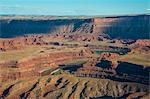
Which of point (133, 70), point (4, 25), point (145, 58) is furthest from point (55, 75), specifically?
point (4, 25)

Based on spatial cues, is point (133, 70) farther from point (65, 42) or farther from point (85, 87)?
point (65, 42)

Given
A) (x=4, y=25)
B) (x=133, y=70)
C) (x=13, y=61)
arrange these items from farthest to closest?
(x=4, y=25) < (x=13, y=61) < (x=133, y=70)

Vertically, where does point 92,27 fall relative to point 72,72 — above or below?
below

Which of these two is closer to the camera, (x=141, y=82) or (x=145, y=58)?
(x=141, y=82)

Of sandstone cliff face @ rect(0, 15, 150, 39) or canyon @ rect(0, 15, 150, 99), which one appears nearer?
canyon @ rect(0, 15, 150, 99)

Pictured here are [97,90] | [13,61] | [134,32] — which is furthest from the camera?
[134,32]

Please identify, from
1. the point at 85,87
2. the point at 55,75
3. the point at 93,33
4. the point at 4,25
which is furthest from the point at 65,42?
the point at 85,87

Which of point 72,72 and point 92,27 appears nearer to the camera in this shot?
point 72,72

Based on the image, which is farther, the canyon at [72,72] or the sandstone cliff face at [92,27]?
the sandstone cliff face at [92,27]
